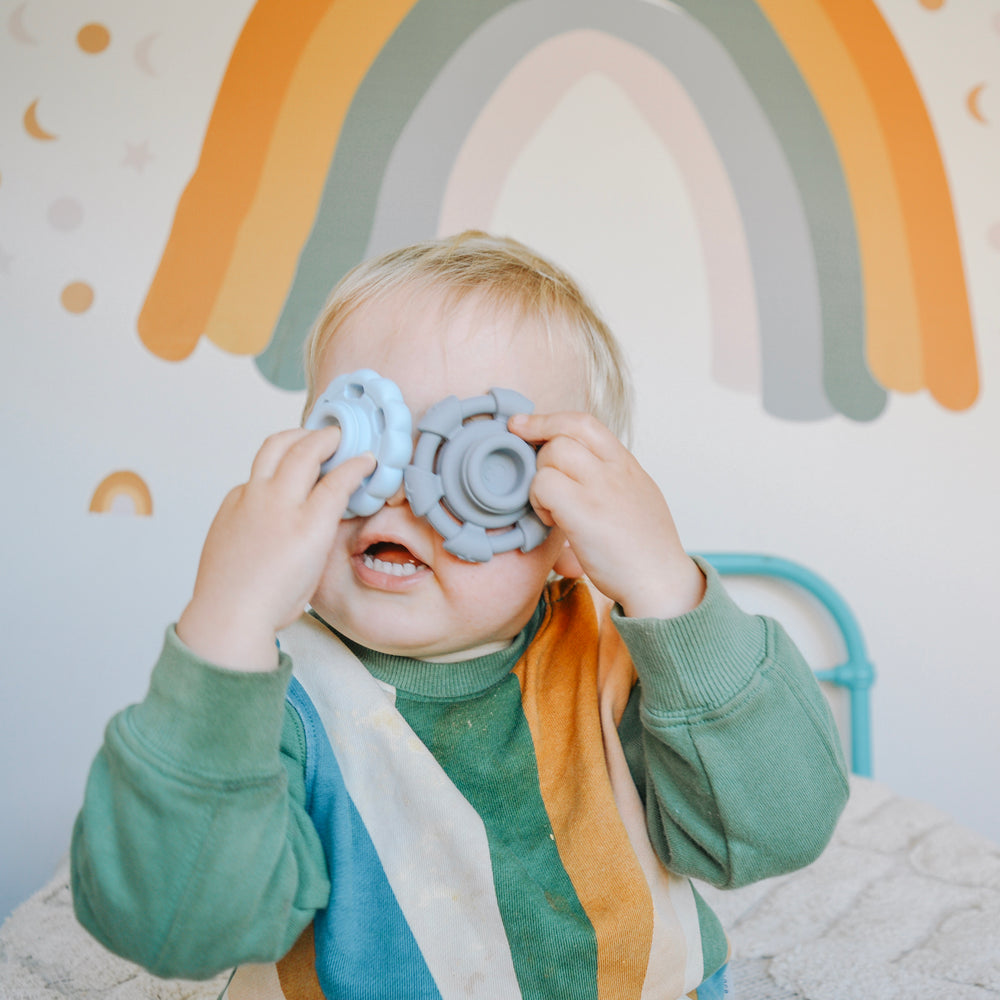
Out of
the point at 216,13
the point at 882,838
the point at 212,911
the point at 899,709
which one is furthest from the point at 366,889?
the point at 216,13

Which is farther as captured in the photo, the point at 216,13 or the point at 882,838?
the point at 216,13

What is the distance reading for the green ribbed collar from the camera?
0.83 meters

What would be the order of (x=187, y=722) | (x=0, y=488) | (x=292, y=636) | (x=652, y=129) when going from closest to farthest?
(x=187, y=722)
(x=292, y=636)
(x=0, y=488)
(x=652, y=129)

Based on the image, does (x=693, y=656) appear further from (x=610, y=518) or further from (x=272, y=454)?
(x=272, y=454)

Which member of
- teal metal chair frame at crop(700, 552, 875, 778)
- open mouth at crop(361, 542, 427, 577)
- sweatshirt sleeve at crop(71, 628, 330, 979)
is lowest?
teal metal chair frame at crop(700, 552, 875, 778)

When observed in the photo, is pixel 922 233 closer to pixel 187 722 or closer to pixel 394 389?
pixel 394 389

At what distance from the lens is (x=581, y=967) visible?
29.1 inches

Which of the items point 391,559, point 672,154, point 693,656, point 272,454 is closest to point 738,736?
point 693,656

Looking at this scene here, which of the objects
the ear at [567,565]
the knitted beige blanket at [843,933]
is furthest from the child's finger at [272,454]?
the knitted beige blanket at [843,933]

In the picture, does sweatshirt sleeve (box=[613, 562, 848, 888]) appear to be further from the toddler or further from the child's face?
the child's face

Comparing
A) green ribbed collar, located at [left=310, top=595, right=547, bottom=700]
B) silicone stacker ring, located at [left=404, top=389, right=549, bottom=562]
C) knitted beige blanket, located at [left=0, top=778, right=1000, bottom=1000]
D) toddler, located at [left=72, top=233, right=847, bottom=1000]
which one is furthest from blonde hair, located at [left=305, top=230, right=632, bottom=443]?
knitted beige blanket, located at [left=0, top=778, right=1000, bottom=1000]

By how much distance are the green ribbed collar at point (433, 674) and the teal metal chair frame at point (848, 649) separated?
3.44 feet

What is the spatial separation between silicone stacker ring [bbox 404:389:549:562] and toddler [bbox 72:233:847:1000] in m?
0.02

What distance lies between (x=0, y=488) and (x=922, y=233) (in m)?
1.86
